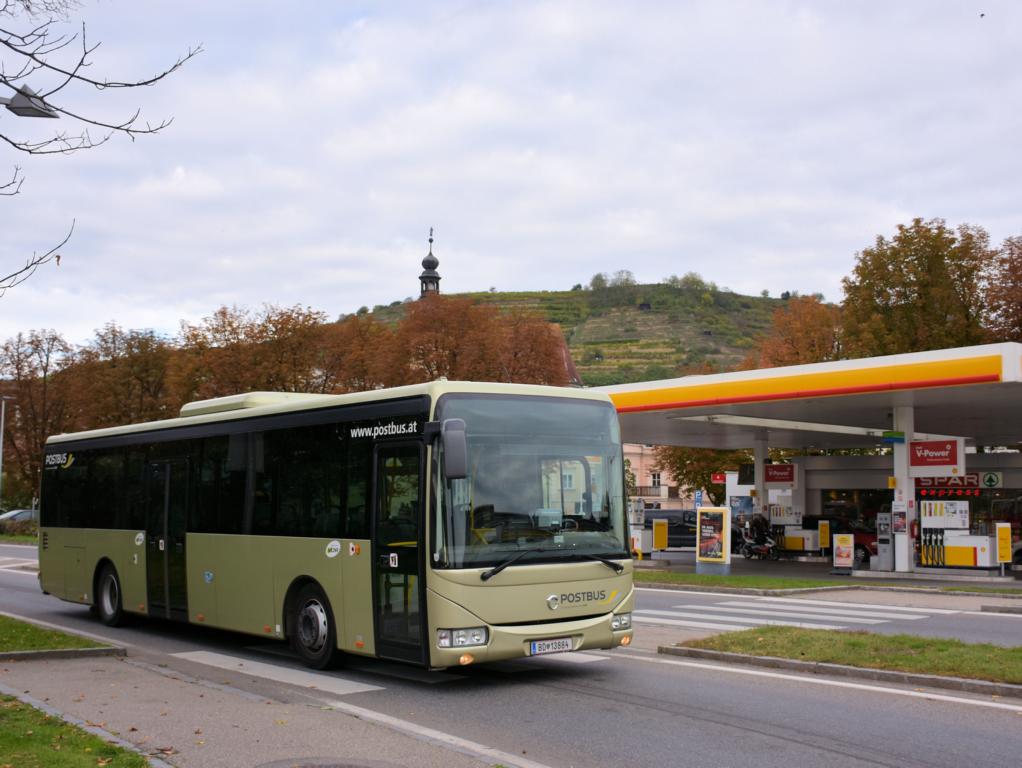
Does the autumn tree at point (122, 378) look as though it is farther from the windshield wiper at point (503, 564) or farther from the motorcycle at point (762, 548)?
the windshield wiper at point (503, 564)

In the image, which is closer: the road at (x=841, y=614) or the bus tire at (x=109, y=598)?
the road at (x=841, y=614)

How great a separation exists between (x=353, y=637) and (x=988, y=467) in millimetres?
29288

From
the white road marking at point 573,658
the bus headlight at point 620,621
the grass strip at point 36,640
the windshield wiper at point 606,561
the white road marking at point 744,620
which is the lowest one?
the white road marking at point 744,620

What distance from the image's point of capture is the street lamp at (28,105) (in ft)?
27.3

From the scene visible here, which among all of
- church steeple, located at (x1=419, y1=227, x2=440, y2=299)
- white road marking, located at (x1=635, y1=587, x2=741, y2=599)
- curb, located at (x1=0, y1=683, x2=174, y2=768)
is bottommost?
white road marking, located at (x1=635, y1=587, x2=741, y2=599)

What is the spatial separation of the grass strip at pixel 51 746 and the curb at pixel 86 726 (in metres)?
0.06

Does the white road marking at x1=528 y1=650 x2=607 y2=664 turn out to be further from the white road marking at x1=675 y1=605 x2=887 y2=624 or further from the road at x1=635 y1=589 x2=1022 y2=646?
the white road marking at x1=675 y1=605 x2=887 y2=624

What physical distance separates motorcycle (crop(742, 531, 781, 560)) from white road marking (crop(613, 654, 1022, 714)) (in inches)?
1015

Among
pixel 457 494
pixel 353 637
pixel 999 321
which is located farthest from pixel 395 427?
pixel 999 321

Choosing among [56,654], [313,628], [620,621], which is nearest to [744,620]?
[620,621]

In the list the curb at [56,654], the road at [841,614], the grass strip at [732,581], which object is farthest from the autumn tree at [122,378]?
the curb at [56,654]

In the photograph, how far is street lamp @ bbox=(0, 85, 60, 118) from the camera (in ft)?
27.3

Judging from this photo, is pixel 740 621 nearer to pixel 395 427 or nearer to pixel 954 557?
pixel 395 427

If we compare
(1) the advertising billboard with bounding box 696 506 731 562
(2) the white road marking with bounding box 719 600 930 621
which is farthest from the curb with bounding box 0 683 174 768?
(1) the advertising billboard with bounding box 696 506 731 562
